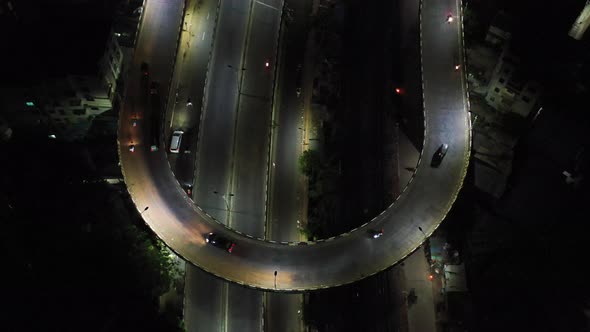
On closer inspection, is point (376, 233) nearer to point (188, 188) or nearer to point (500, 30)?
point (188, 188)

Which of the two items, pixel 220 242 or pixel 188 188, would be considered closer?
pixel 220 242

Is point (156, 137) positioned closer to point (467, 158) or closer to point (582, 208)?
point (467, 158)

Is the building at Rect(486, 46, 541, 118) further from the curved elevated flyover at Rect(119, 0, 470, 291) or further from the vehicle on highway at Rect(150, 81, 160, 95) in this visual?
the vehicle on highway at Rect(150, 81, 160, 95)

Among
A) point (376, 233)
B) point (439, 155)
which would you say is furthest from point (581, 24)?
point (376, 233)

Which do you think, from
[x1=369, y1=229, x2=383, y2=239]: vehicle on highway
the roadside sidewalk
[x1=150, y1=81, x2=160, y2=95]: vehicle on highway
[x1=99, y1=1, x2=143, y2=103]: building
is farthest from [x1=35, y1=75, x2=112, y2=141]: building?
the roadside sidewalk

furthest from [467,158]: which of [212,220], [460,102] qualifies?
[212,220]

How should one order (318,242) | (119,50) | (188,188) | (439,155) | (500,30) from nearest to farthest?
(318,242) → (439,155) → (188,188) → (500,30) → (119,50)

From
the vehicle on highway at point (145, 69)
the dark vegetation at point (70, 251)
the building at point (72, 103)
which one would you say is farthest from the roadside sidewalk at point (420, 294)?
the building at point (72, 103)
